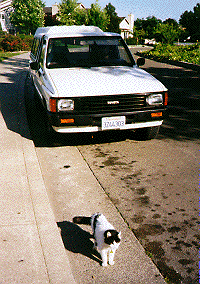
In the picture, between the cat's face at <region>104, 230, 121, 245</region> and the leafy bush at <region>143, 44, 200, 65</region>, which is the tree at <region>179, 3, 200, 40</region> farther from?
the cat's face at <region>104, 230, 121, 245</region>

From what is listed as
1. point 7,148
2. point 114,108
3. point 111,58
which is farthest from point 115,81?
point 7,148

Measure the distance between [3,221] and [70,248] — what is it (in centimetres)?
75

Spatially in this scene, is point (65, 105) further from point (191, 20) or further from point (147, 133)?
point (191, 20)

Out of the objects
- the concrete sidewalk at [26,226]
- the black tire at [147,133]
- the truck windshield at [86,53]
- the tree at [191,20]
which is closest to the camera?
the concrete sidewalk at [26,226]

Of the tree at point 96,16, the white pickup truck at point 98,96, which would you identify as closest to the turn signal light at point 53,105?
the white pickup truck at point 98,96

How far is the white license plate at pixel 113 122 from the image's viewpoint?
532cm

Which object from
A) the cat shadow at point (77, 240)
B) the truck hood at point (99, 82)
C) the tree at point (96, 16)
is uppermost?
the tree at point (96, 16)

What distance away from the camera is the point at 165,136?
6602 millimetres

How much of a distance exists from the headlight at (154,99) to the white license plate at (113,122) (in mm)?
528

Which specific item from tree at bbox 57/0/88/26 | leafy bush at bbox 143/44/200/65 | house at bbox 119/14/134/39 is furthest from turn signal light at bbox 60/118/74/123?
house at bbox 119/14/134/39

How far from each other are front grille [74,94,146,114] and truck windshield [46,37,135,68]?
56.3 inches

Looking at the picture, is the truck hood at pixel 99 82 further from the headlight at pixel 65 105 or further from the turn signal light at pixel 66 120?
the turn signal light at pixel 66 120

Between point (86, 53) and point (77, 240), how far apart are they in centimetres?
441

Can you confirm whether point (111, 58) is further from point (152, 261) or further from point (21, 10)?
point (21, 10)
